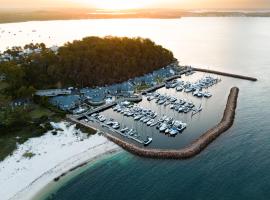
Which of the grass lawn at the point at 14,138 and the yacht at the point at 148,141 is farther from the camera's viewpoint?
the yacht at the point at 148,141

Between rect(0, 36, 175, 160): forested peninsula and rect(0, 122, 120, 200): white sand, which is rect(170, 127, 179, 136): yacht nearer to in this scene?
rect(0, 122, 120, 200): white sand

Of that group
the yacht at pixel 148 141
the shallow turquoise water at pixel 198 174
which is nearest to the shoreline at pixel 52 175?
the shallow turquoise water at pixel 198 174

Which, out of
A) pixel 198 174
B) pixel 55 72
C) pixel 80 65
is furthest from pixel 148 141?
pixel 55 72

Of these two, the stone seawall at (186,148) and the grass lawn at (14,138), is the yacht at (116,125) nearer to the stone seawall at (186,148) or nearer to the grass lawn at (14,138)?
the stone seawall at (186,148)

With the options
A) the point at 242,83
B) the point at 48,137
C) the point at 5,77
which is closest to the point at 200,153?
the point at 48,137

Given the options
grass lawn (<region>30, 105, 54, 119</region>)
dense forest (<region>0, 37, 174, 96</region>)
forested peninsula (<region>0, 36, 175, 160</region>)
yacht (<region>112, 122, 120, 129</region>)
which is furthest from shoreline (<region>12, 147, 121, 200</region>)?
dense forest (<region>0, 37, 174, 96</region>)

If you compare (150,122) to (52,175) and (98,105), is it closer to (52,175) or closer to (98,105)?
(98,105)
